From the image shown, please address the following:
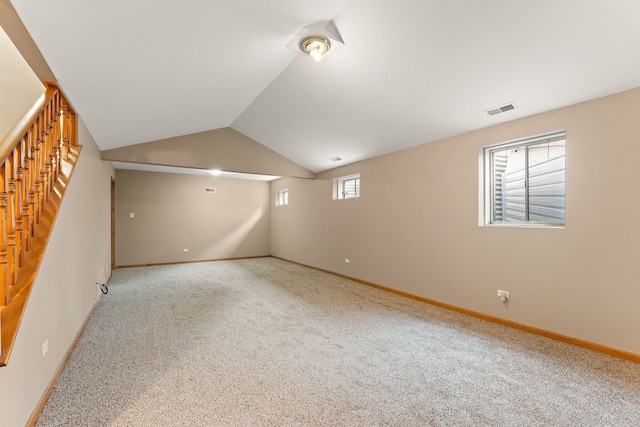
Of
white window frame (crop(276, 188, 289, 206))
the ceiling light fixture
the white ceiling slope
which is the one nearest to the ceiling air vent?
the white ceiling slope

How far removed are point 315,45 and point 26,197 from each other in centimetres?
232

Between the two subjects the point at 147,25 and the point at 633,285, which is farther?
the point at 633,285

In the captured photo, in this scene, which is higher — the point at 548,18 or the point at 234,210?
the point at 548,18

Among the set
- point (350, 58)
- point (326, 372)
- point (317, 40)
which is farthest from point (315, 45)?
point (326, 372)

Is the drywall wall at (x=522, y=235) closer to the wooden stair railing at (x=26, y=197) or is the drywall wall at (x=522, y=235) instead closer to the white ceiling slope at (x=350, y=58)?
the white ceiling slope at (x=350, y=58)

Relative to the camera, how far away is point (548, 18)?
199 cm

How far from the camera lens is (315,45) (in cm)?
252

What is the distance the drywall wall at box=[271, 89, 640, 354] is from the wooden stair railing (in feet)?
12.7

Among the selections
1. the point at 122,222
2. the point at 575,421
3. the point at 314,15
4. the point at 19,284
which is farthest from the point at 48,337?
the point at 122,222

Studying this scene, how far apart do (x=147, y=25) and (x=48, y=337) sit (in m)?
2.17

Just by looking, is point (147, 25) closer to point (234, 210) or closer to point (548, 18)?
point (548, 18)

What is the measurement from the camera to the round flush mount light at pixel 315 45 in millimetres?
2479

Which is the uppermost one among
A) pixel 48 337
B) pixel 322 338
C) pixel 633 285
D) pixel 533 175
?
pixel 533 175

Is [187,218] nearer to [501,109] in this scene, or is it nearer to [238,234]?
[238,234]
